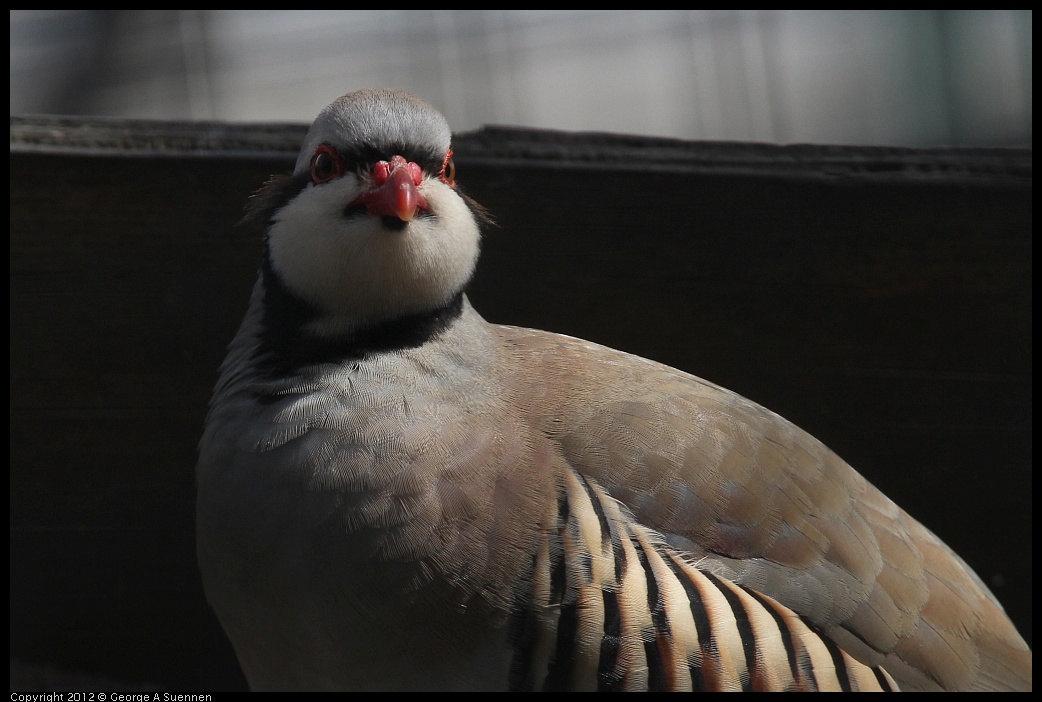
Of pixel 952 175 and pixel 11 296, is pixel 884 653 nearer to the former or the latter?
pixel 952 175

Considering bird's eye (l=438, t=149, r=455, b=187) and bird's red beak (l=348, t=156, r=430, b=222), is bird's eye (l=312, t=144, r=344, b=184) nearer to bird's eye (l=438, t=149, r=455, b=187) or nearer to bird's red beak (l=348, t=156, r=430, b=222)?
bird's red beak (l=348, t=156, r=430, b=222)

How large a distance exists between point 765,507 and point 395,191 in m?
0.88

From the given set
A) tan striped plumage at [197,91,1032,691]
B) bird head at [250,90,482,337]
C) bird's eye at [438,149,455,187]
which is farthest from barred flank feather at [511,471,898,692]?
bird's eye at [438,149,455,187]

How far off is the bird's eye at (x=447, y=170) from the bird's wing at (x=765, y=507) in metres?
0.36

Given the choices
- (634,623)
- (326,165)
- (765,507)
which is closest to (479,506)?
(634,623)

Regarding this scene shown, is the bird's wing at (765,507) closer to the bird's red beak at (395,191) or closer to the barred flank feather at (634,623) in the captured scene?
the barred flank feather at (634,623)

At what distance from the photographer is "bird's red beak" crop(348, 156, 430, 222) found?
5.31 feet

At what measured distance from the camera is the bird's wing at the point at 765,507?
1.66 meters

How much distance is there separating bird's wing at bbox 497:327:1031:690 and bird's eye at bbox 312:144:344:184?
48cm

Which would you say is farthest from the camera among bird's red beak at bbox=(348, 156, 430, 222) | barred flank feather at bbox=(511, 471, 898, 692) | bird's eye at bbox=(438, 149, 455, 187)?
bird's eye at bbox=(438, 149, 455, 187)

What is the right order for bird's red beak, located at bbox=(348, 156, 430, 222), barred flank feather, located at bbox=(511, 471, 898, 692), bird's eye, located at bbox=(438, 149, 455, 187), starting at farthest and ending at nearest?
bird's eye, located at bbox=(438, 149, 455, 187)
bird's red beak, located at bbox=(348, 156, 430, 222)
barred flank feather, located at bbox=(511, 471, 898, 692)

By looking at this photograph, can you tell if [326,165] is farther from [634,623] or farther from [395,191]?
[634,623]

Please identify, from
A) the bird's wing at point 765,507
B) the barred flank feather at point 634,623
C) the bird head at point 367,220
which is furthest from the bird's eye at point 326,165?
the barred flank feather at point 634,623

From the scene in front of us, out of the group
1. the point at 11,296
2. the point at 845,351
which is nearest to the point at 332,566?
the point at 11,296
